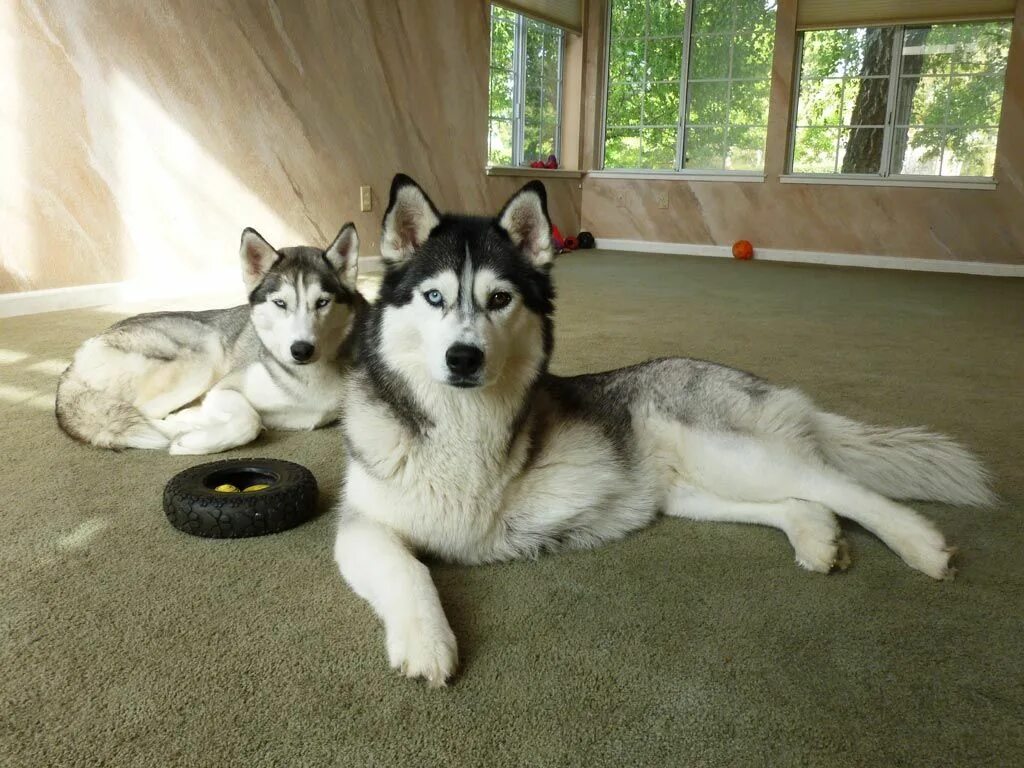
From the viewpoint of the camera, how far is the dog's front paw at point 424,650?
1.39 meters

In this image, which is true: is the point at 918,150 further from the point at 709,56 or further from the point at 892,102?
the point at 709,56

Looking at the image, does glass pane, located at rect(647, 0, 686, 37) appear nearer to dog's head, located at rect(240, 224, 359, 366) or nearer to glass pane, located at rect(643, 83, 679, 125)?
glass pane, located at rect(643, 83, 679, 125)

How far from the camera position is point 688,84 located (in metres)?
9.55

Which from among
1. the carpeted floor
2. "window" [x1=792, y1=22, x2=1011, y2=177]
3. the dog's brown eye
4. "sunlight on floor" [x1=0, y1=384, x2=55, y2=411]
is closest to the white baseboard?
"window" [x1=792, y1=22, x2=1011, y2=177]

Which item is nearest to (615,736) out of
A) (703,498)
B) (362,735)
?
(362,735)

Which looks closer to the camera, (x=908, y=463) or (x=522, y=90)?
(x=908, y=463)

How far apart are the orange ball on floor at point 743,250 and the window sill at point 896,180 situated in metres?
0.82

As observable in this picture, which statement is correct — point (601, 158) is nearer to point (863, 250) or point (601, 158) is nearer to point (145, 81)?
point (863, 250)

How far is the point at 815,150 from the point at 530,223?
8.40 metres

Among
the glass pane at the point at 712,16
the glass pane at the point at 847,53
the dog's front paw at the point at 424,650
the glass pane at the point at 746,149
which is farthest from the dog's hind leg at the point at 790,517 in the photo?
the glass pane at the point at 712,16

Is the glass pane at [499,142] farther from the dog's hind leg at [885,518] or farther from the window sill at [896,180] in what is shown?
the dog's hind leg at [885,518]

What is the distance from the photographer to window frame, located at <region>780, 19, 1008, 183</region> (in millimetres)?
8359

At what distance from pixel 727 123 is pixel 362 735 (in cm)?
948

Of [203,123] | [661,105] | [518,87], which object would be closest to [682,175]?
[661,105]
